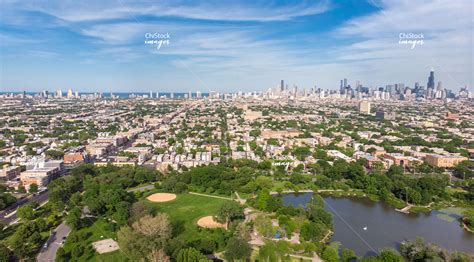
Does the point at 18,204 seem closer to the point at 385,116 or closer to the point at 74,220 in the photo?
the point at 74,220

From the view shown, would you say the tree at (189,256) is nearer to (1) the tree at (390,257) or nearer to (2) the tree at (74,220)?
(2) the tree at (74,220)

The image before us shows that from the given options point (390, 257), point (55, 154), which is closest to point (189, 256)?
point (390, 257)

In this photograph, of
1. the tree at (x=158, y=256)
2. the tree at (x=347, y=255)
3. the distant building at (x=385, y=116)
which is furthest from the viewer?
the distant building at (x=385, y=116)

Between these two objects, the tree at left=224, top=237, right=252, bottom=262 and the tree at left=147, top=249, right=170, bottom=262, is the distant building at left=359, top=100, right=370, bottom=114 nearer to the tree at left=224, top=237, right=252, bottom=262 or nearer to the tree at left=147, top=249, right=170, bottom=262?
the tree at left=224, top=237, right=252, bottom=262

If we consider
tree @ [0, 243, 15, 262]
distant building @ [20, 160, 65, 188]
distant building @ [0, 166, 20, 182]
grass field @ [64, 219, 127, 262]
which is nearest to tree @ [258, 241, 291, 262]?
grass field @ [64, 219, 127, 262]

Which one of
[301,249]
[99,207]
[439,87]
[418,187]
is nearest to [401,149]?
[418,187]

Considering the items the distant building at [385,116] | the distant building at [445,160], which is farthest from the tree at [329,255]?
the distant building at [385,116]
